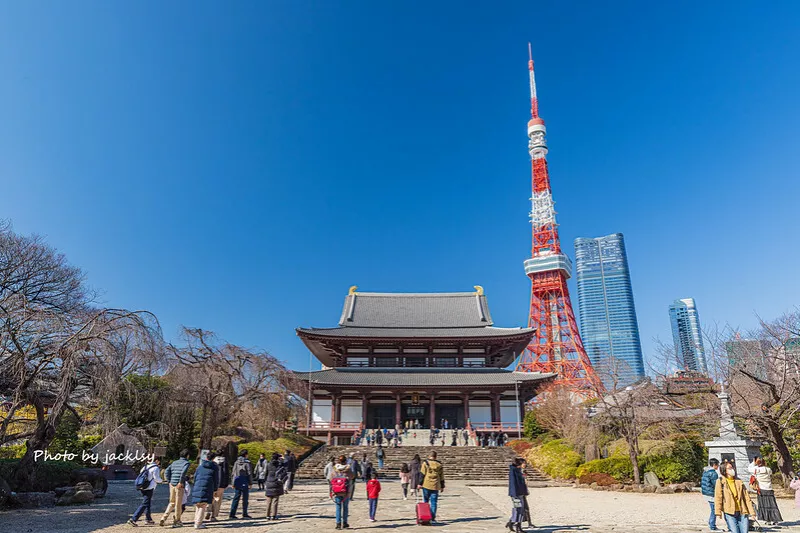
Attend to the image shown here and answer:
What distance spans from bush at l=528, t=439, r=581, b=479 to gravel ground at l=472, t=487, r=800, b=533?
15.6ft

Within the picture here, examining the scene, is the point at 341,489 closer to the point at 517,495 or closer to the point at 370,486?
the point at 370,486

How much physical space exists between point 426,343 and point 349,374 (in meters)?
6.56

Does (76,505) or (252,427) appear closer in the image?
(76,505)

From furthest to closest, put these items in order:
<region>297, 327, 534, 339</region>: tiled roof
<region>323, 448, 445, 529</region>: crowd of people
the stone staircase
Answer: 1. <region>297, 327, 534, 339</region>: tiled roof
2. the stone staircase
3. <region>323, 448, 445, 529</region>: crowd of people

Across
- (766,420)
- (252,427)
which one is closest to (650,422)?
(766,420)

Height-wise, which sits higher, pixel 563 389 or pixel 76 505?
pixel 563 389

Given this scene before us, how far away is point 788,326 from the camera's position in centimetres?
1848

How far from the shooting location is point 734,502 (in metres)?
8.78

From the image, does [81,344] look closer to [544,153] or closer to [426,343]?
[426,343]

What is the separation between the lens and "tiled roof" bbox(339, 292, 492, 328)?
43.4 meters

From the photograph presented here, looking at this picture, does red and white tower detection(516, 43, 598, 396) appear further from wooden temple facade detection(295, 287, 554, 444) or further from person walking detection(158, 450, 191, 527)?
person walking detection(158, 450, 191, 527)

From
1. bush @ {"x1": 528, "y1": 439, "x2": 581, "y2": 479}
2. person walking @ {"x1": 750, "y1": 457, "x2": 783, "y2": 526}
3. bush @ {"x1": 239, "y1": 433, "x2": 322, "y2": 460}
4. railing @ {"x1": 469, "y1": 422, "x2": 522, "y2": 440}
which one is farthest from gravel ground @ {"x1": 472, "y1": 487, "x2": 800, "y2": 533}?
railing @ {"x1": 469, "y1": 422, "x2": 522, "y2": 440}

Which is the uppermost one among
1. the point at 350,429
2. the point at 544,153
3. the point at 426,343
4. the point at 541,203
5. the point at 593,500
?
the point at 544,153

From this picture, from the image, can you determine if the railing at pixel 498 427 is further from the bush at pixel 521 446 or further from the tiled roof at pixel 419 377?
the tiled roof at pixel 419 377
